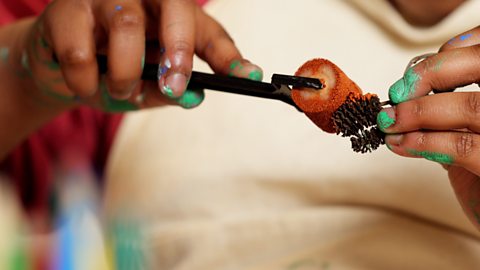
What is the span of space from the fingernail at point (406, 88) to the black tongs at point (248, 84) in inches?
1.9

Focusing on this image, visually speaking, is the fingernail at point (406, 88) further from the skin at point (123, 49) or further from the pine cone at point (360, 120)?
the skin at point (123, 49)

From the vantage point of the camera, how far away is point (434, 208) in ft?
1.74

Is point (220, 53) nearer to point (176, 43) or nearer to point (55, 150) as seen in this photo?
point (176, 43)

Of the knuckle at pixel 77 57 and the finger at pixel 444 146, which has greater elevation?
the finger at pixel 444 146

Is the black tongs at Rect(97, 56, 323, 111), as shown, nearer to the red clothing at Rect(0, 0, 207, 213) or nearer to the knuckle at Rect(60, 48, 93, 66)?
the knuckle at Rect(60, 48, 93, 66)

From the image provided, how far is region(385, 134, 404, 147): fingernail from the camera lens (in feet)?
1.20

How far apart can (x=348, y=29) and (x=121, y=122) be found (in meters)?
0.31

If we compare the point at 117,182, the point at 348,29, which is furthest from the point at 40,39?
the point at 348,29

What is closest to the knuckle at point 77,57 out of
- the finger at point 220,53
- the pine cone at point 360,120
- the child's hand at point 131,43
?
the child's hand at point 131,43

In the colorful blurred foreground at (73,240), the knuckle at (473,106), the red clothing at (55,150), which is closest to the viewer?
the knuckle at (473,106)

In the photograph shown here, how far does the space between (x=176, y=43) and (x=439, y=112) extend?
216 mm

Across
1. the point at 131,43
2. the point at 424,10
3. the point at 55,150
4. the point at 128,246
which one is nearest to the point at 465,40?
the point at 424,10

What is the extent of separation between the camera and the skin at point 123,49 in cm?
45

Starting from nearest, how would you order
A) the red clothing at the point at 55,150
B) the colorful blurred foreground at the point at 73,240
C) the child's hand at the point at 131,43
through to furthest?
the child's hand at the point at 131,43, the colorful blurred foreground at the point at 73,240, the red clothing at the point at 55,150
